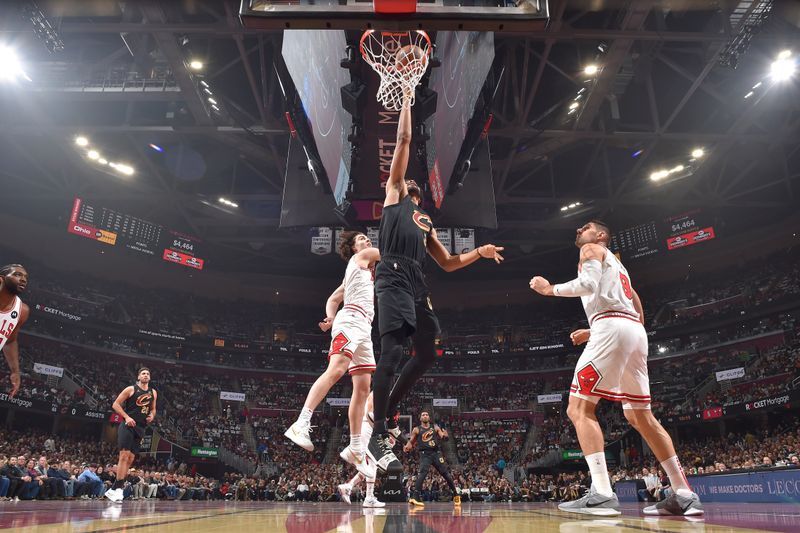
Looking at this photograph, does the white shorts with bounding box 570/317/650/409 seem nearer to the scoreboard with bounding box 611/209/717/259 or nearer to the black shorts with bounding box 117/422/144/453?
the black shorts with bounding box 117/422/144/453

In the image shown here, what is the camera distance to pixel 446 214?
13078mm

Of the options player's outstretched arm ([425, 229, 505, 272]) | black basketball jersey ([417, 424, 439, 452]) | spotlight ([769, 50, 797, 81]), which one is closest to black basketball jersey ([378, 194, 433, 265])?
player's outstretched arm ([425, 229, 505, 272])

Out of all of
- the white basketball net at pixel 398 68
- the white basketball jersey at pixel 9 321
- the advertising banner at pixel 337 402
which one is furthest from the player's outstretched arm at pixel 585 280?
the advertising banner at pixel 337 402

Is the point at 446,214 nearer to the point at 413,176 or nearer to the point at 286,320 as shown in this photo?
the point at 413,176

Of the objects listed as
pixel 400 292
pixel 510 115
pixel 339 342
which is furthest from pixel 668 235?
pixel 400 292

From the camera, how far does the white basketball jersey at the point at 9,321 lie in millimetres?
5012

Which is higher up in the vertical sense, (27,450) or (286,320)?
(286,320)

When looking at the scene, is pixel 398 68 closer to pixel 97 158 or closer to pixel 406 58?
pixel 406 58

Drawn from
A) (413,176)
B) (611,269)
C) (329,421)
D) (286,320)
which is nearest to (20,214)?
(286,320)

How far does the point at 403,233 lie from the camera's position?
3857 millimetres

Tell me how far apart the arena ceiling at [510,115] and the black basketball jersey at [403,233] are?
9267mm

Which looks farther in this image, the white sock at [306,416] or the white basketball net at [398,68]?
the white basketball net at [398,68]

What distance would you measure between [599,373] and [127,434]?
6771mm

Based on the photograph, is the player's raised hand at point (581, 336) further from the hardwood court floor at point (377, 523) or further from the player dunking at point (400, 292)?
the hardwood court floor at point (377, 523)
